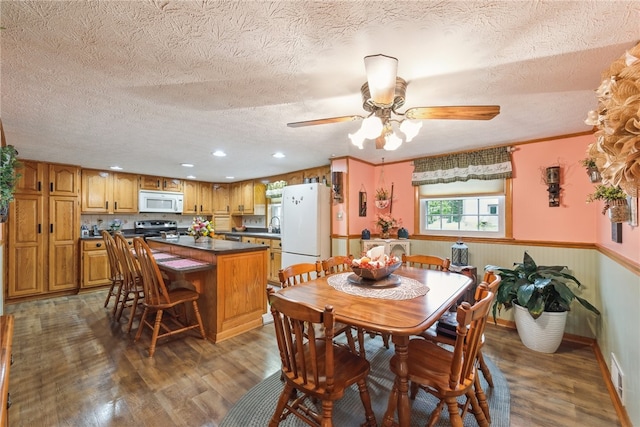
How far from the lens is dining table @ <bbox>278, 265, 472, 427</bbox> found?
4.21 feet

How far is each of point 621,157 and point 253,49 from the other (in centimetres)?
149

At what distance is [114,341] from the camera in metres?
2.67

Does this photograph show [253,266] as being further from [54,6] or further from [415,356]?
[54,6]

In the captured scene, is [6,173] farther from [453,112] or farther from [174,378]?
[453,112]

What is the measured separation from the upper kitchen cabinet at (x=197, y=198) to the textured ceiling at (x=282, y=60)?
10.8ft

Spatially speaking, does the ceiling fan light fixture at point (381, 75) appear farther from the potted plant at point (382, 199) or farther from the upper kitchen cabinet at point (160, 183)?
the upper kitchen cabinet at point (160, 183)

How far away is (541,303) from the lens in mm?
2389

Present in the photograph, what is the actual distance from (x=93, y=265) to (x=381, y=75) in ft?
17.7

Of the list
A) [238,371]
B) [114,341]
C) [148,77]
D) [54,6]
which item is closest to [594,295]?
[238,371]

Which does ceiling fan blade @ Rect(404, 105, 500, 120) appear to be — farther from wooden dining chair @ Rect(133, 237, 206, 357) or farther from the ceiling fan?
wooden dining chair @ Rect(133, 237, 206, 357)

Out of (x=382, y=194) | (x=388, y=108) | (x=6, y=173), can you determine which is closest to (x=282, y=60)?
(x=388, y=108)

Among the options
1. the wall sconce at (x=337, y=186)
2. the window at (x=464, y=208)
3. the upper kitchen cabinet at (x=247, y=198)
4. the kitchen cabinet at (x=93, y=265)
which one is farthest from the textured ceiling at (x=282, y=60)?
the upper kitchen cabinet at (x=247, y=198)

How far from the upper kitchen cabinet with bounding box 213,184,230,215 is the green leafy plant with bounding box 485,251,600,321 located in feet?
18.6

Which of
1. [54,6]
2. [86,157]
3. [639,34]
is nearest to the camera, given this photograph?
[54,6]
